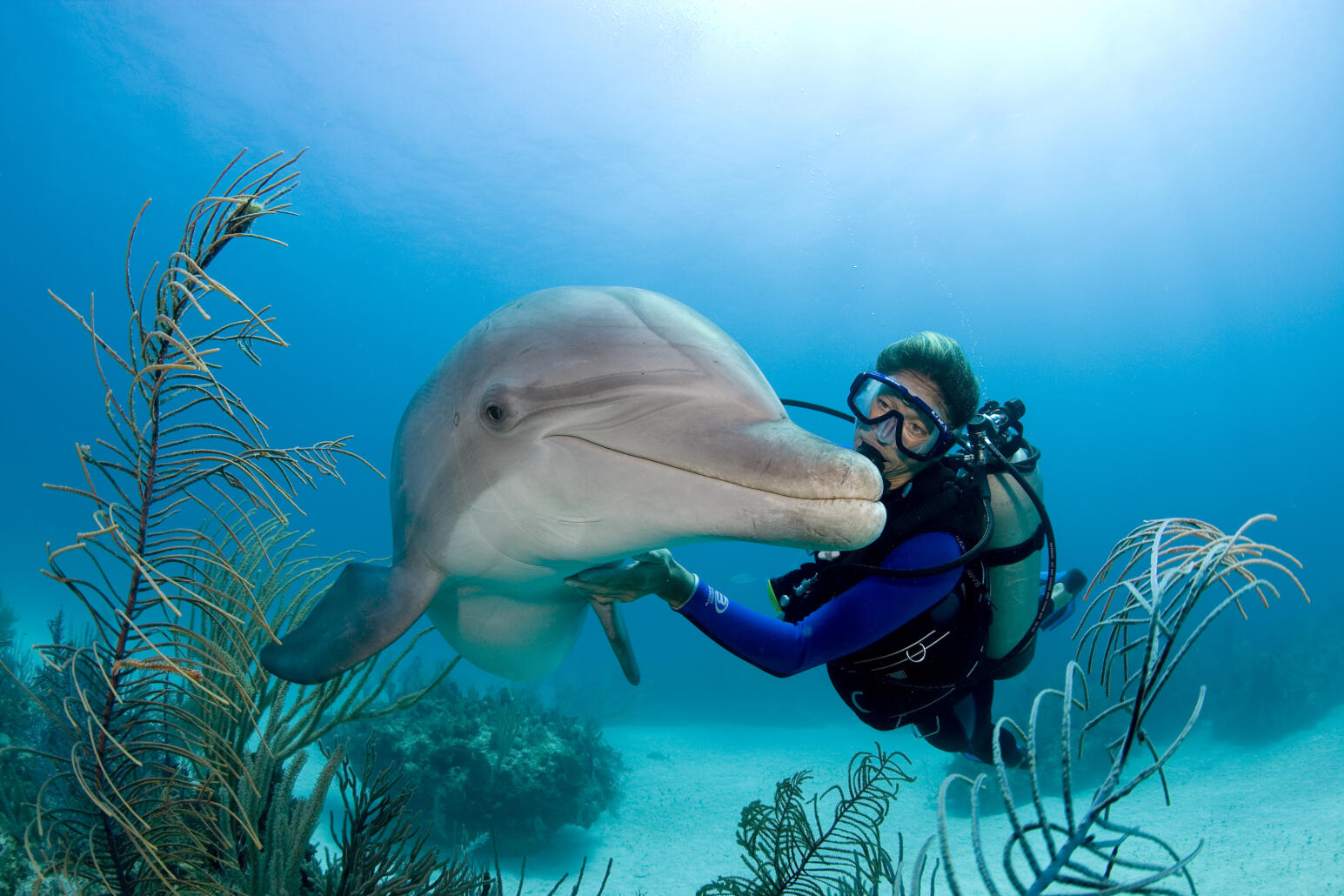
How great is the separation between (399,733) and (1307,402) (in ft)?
476

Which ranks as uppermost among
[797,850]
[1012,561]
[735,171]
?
[735,171]

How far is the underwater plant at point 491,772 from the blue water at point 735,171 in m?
11.0

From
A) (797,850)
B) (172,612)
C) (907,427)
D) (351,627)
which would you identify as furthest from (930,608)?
(172,612)

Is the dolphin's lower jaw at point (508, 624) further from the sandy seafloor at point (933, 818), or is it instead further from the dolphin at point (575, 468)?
the sandy seafloor at point (933, 818)

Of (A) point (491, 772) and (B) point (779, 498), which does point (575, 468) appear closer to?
(B) point (779, 498)

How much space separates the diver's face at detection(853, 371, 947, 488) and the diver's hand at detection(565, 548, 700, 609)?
4.30 feet

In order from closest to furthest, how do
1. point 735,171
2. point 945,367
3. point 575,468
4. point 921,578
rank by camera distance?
1. point 575,468
2. point 921,578
3. point 945,367
4. point 735,171

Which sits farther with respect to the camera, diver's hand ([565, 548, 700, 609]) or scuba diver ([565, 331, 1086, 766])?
scuba diver ([565, 331, 1086, 766])

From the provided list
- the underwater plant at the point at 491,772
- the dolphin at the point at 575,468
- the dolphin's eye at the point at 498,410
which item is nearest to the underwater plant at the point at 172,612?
the dolphin at the point at 575,468

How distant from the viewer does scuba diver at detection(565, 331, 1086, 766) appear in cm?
287

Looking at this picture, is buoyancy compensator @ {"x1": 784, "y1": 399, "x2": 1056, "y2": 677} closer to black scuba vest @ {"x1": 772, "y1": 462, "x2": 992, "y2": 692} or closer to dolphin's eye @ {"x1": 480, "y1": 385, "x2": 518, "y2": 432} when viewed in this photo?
black scuba vest @ {"x1": 772, "y1": 462, "x2": 992, "y2": 692}

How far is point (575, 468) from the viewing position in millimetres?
2002

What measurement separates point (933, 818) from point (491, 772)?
9.30 m

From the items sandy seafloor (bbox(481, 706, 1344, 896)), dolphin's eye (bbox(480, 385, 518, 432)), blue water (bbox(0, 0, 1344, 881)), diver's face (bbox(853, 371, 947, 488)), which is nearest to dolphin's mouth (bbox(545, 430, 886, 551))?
dolphin's eye (bbox(480, 385, 518, 432))
